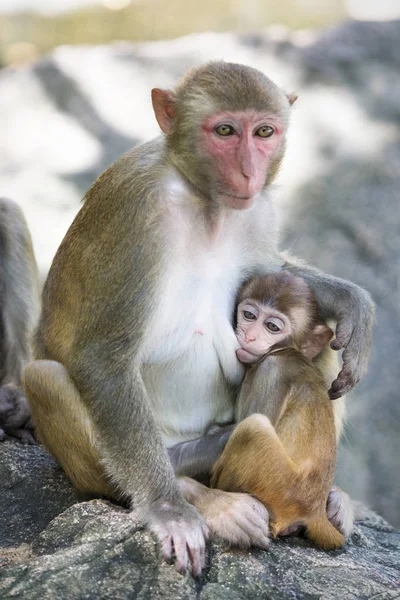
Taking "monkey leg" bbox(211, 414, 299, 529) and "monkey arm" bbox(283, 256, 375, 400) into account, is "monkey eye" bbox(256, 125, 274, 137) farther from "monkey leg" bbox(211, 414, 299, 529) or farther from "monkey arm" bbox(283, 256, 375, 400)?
"monkey leg" bbox(211, 414, 299, 529)

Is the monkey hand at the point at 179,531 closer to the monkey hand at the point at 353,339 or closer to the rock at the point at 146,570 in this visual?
the rock at the point at 146,570

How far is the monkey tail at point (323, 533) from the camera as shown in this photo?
4109 mm

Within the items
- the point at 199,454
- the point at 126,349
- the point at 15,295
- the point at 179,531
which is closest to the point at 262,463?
the point at 179,531

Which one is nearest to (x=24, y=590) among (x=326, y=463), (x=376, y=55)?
(x=326, y=463)

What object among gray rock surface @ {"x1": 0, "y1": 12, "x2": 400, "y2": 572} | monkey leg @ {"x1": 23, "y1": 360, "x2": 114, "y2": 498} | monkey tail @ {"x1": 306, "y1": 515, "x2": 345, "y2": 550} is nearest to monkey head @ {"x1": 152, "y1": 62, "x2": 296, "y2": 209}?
monkey leg @ {"x1": 23, "y1": 360, "x2": 114, "y2": 498}

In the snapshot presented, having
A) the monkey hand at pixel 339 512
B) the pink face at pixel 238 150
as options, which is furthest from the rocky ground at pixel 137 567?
the pink face at pixel 238 150

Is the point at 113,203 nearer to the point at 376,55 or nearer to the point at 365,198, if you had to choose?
the point at 365,198

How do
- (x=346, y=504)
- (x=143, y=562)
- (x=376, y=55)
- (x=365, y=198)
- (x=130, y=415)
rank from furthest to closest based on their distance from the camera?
(x=376, y=55) → (x=365, y=198) → (x=346, y=504) → (x=130, y=415) → (x=143, y=562)

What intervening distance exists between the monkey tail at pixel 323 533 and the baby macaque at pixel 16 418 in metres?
2.06

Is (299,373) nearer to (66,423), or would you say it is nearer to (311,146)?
(66,423)

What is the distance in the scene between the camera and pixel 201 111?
4109 millimetres

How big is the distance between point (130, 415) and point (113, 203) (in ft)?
3.19

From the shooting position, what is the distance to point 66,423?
4.21 metres

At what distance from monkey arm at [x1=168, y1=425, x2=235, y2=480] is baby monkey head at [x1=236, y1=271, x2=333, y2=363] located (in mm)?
392
